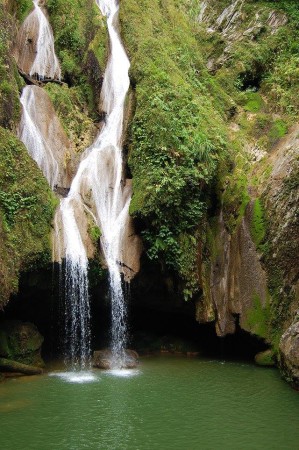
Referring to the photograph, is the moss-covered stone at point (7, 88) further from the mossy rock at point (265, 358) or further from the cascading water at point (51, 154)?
the mossy rock at point (265, 358)

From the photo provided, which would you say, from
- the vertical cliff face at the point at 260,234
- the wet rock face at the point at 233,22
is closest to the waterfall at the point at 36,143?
the vertical cliff face at the point at 260,234

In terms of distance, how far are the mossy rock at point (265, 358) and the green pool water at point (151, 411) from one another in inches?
22.8

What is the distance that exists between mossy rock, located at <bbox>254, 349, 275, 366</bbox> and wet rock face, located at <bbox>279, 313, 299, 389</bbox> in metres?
1.47

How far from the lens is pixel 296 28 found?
23.0m

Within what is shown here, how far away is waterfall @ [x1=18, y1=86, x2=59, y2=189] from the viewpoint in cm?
1620

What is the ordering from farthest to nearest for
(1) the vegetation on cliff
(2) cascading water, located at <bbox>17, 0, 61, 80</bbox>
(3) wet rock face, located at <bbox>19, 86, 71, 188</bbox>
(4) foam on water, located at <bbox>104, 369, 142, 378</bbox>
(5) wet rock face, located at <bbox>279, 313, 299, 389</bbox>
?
1. (2) cascading water, located at <bbox>17, 0, 61, 80</bbox>
2. (3) wet rock face, located at <bbox>19, 86, 71, 188</bbox>
3. (1) the vegetation on cliff
4. (4) foam on water, located at <bbox>104, 369, 142, 378</bbox>
5. (5) wet rock face, located at <bbox>279, 313, 299, 389</bbox>

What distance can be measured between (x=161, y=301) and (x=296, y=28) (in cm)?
1544

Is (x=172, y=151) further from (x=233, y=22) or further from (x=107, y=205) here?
(x=233, y=22)

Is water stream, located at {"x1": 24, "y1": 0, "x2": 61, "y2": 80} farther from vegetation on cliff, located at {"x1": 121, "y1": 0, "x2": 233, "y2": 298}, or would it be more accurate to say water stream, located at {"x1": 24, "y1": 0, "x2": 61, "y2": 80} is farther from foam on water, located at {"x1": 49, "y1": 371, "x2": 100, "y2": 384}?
foam on water, located at {"x1": 49, "y1": 371, "x2": 100, "y2": 384}

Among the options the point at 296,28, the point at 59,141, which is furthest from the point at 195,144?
the point at 296,28

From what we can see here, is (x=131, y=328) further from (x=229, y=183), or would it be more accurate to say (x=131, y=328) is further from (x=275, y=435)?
(x=275, y=435)

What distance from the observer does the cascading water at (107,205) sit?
13680 millimetres

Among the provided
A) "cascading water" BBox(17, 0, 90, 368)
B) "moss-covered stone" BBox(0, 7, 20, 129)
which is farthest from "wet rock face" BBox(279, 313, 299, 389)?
"moss-covered stone" BBox(0, 7, 20, 129)

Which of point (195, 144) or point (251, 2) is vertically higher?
point (251, 2)
